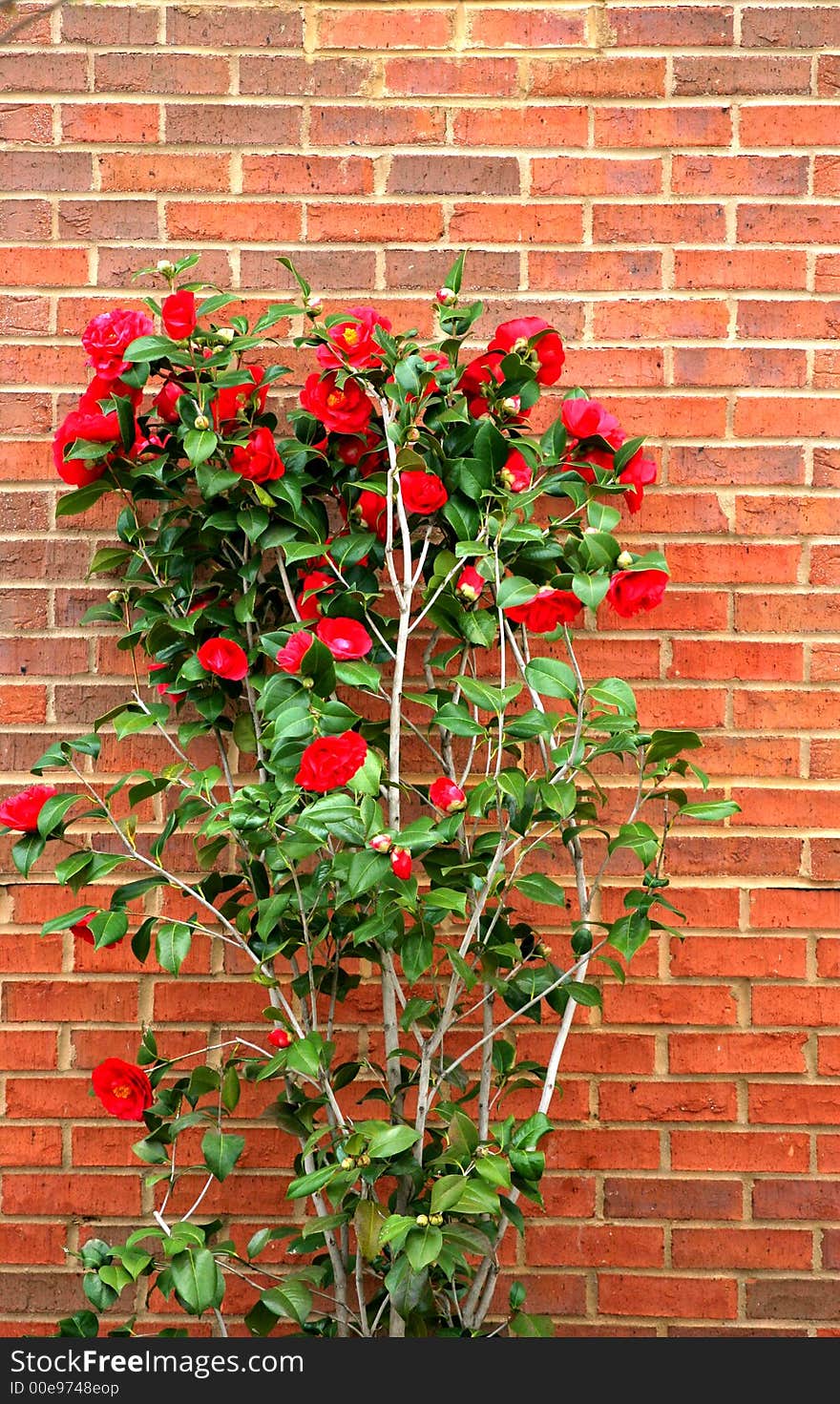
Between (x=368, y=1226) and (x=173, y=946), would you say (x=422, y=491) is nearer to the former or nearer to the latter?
(x=173, y=946)

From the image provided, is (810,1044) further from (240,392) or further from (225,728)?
(240,392)

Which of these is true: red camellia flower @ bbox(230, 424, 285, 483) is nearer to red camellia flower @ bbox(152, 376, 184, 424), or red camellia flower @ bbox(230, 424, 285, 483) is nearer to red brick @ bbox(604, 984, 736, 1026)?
red camellia flower @ bbox(152, 376, 184, 424)

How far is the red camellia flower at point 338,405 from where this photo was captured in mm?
1620

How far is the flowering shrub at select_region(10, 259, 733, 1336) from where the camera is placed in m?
1.47

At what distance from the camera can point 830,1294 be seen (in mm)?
1834

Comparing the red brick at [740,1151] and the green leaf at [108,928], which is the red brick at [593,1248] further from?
the green leaf at [108,928]

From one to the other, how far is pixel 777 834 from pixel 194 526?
101cm

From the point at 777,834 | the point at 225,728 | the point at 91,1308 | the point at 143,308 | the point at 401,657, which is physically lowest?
the point at 91,1308

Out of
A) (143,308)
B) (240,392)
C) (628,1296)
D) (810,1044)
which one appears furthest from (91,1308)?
(143,308)

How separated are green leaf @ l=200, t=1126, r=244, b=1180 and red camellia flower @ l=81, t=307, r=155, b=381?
41.0 inches

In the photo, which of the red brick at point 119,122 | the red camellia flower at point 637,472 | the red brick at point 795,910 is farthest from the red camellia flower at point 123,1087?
the red brick at point 119,122

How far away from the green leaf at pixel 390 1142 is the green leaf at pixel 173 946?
33cm

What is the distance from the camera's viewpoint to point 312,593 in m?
1.63

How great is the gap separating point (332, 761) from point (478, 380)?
0.64 m
